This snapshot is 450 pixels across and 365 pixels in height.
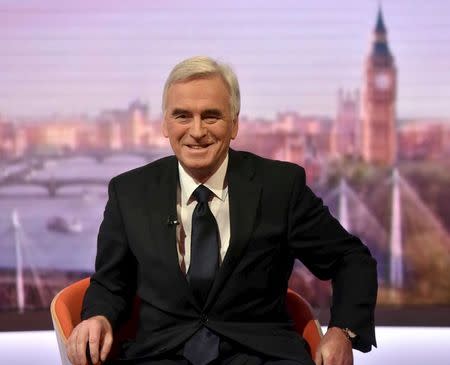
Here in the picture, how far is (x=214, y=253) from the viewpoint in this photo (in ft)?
7.62

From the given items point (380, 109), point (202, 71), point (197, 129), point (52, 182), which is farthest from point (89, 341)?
point (380, 109)

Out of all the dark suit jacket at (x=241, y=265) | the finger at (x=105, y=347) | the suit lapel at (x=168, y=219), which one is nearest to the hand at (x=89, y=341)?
the finger at (x=105, y=347)

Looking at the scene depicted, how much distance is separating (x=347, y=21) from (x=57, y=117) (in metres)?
1.64

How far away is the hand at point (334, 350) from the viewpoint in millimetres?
2195

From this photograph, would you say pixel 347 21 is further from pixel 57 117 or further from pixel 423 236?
pixel 57 117

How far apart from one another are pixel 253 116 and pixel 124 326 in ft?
7.79

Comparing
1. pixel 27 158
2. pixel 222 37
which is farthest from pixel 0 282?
pixel 222 37

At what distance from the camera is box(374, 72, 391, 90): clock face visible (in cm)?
477

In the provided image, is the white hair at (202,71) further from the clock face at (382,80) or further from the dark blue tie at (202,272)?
the clock face at (382,80)

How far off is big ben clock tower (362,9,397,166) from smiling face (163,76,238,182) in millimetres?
2559

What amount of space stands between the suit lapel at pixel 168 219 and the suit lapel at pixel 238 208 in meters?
0.09

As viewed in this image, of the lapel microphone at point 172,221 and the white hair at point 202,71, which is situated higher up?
the white hair at point 202,71

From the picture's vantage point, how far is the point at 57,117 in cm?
480

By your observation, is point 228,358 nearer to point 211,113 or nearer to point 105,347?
point 105,347
